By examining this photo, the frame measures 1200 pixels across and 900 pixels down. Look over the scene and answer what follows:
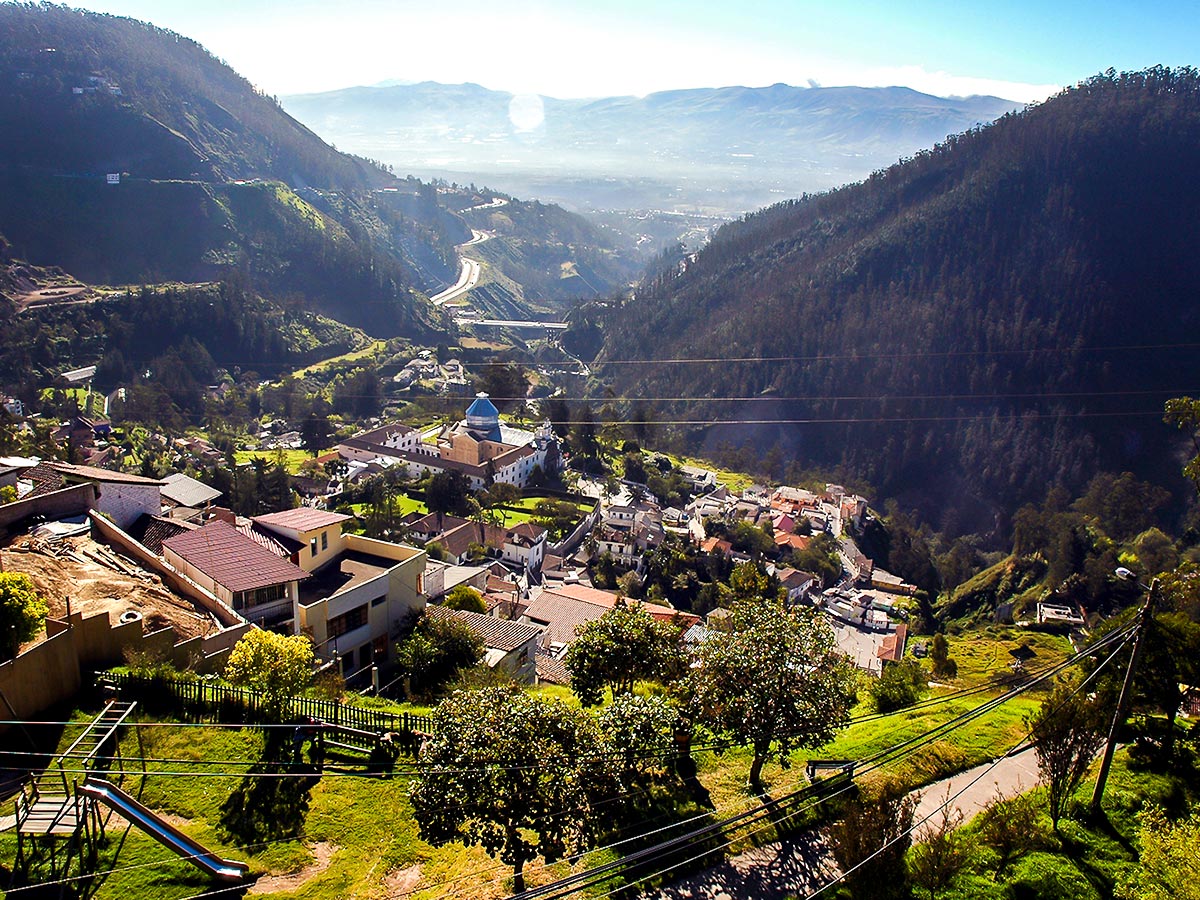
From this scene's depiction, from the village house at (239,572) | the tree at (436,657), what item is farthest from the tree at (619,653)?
the village house at (239,572)

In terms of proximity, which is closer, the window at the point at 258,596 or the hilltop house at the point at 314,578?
the window at the point at 258,596

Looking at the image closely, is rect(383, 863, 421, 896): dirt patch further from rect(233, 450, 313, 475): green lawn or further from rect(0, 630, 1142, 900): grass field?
rect(233, 450, 313, 475): green lawn

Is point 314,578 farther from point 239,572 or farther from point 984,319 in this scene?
point 984,319

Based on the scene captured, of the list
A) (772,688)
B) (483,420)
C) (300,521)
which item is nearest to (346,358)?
(483,420)

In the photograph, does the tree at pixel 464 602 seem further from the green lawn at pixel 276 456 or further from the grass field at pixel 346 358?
the grass field at pixel 346 358

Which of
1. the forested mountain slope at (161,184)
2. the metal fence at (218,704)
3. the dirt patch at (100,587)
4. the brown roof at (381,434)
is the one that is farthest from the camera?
the forested mountain slope at (161,184)

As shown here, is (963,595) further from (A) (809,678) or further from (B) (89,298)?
(B) (89,298)
